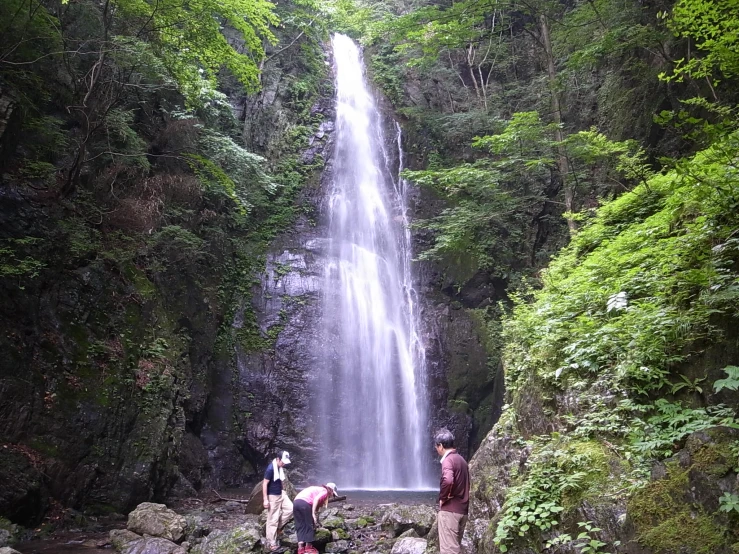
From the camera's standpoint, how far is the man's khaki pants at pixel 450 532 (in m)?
4.19

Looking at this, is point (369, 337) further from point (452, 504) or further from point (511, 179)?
point (452, 504)

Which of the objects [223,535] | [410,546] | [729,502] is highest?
[729,502]

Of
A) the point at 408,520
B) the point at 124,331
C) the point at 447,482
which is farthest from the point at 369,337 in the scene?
A: the point at 447,482

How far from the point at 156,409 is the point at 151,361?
106cm

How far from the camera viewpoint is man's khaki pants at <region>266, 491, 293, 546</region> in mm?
6500

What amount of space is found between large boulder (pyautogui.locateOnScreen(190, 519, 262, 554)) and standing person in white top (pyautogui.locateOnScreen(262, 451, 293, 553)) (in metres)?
0.24

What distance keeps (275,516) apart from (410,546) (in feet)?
6.06

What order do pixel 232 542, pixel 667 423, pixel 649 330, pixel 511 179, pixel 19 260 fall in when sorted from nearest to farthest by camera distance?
1. pixel 667 423
2. pixel 649 330
3. pixel 232 542
4. pixel 19 260
5. pixel 511 179

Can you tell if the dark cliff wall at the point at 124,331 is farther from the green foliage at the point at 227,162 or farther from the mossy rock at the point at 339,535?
the mossy rock at the point at 339,535

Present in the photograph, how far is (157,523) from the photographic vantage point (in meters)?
7.12

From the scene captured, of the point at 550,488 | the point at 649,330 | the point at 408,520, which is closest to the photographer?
the point at 550,488

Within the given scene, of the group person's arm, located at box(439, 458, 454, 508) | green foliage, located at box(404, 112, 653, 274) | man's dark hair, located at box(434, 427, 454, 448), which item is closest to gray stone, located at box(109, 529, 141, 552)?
person's arm, located at box(439, 458, 454, 508)

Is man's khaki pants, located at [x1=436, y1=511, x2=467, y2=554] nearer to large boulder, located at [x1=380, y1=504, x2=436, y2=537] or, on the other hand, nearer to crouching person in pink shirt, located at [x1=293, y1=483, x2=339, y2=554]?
crouching person in pink shirt, located at [x1=293, y1=483, x2=339, y2=554]

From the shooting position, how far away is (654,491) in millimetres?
2984
